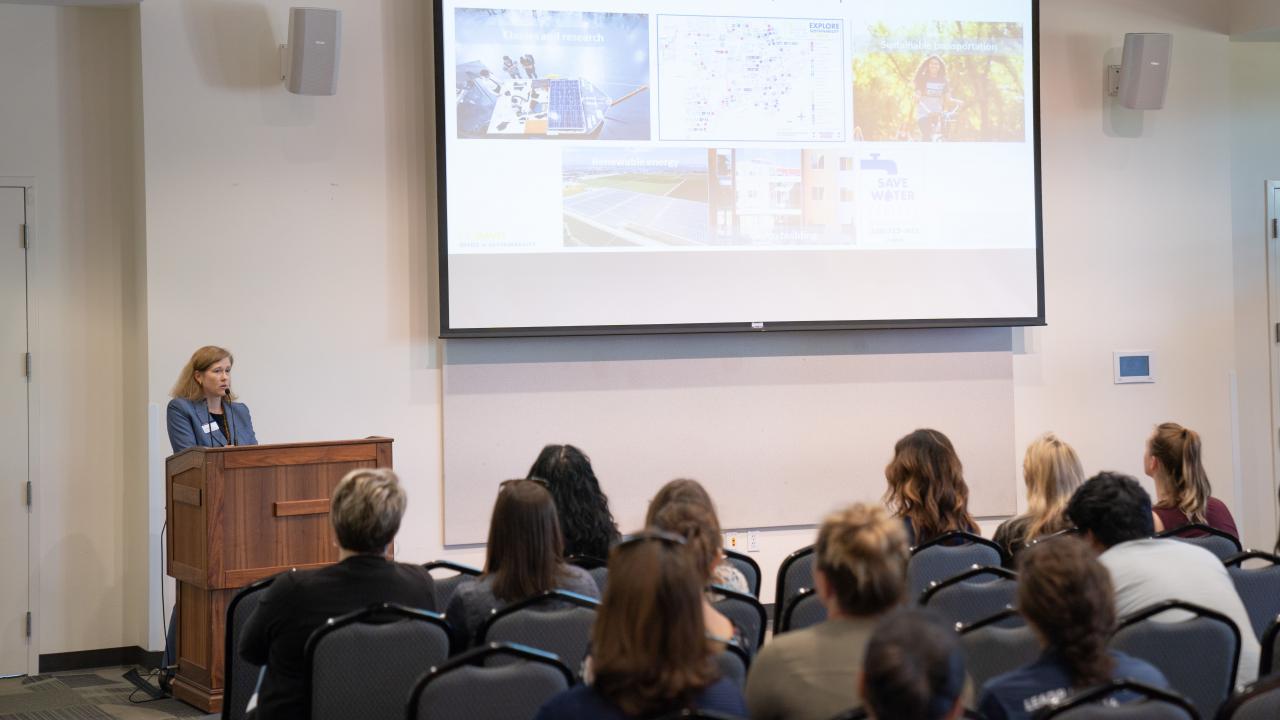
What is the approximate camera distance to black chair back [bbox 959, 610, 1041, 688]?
2887mm

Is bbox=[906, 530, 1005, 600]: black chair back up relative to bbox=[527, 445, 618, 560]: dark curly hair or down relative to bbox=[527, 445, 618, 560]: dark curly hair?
down

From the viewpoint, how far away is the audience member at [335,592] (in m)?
3.04

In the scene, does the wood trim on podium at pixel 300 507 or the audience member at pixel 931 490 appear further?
the wood trim on podium at pixel 300 507

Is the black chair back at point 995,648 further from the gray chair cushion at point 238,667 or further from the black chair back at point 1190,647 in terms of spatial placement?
the gray chair cushion at point 238,667

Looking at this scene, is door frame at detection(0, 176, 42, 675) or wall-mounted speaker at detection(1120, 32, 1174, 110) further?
wall-mounted speaker at detection(1120, 32, 1174, 110)

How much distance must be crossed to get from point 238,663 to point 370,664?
95 cm

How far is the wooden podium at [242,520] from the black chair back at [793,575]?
5.71 ft

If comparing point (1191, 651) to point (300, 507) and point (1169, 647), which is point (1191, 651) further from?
point (300, 507)

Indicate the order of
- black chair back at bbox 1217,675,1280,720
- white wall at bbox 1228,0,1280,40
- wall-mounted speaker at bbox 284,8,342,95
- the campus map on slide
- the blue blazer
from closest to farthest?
black chair back at bbox 1217,675,1280,720
the blue blazer
wall-mounted speaker at bbox 284,8,342,95
the campus map on slide
white wall at bbox 1228,0,1280,40

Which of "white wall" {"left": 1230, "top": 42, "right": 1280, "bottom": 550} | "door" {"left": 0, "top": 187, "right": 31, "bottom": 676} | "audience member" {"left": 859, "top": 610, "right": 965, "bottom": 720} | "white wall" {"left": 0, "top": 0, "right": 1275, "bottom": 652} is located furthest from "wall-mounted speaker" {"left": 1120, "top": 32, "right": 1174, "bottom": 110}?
"audience member" {"left": 859, "top": 610, "right": 965, "bottom": 720}

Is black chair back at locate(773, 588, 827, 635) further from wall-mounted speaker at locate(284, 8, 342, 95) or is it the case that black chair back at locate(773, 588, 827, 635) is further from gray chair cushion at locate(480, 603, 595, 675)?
wall-mounted speaker at locate(284, 8, 342, 95)

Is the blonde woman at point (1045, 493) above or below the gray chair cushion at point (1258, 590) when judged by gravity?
above

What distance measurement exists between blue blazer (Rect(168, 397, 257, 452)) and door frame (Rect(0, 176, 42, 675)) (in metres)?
0.98

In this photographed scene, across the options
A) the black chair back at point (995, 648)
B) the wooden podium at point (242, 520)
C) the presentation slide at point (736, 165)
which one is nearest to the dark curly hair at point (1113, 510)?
the black chair back at point (995, 648)
